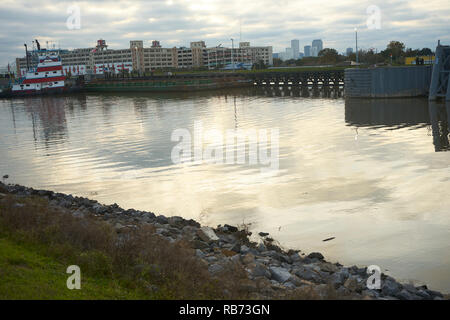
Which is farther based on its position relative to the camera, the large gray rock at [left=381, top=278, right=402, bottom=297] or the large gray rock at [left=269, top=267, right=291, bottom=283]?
the large gray rock at [left=269, top=267, right=291, bottom=283]

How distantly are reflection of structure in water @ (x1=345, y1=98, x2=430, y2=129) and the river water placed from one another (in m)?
0.40

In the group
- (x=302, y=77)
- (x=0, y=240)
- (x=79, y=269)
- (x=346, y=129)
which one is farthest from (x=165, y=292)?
(x=302, y=77)

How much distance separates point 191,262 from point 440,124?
23.9m

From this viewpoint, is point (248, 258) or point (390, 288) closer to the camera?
point (390, 288)

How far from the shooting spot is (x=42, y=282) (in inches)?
256

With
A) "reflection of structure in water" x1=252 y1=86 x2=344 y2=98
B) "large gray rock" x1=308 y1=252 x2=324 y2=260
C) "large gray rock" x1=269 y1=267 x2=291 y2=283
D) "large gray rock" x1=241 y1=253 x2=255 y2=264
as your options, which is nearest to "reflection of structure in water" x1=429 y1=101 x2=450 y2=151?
"large gray rock" x1=308 y1=252 x2=324 y2=260

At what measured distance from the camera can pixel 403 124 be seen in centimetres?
2798

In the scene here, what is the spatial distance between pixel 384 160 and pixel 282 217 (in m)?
7.47

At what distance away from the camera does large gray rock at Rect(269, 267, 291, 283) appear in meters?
7.90

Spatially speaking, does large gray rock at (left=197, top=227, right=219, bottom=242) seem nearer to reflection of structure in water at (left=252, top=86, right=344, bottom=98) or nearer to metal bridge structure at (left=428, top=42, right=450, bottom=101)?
metal bridge structure at (left=428, top=42, right=450, bottom=101)

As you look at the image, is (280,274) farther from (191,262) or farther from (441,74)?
(441,74)

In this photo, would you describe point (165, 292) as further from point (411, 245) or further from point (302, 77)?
point (302, 77)

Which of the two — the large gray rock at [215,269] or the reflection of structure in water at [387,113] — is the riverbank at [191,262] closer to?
the large gray rock at [215,269]

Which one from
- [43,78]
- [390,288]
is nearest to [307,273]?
[390,288]
